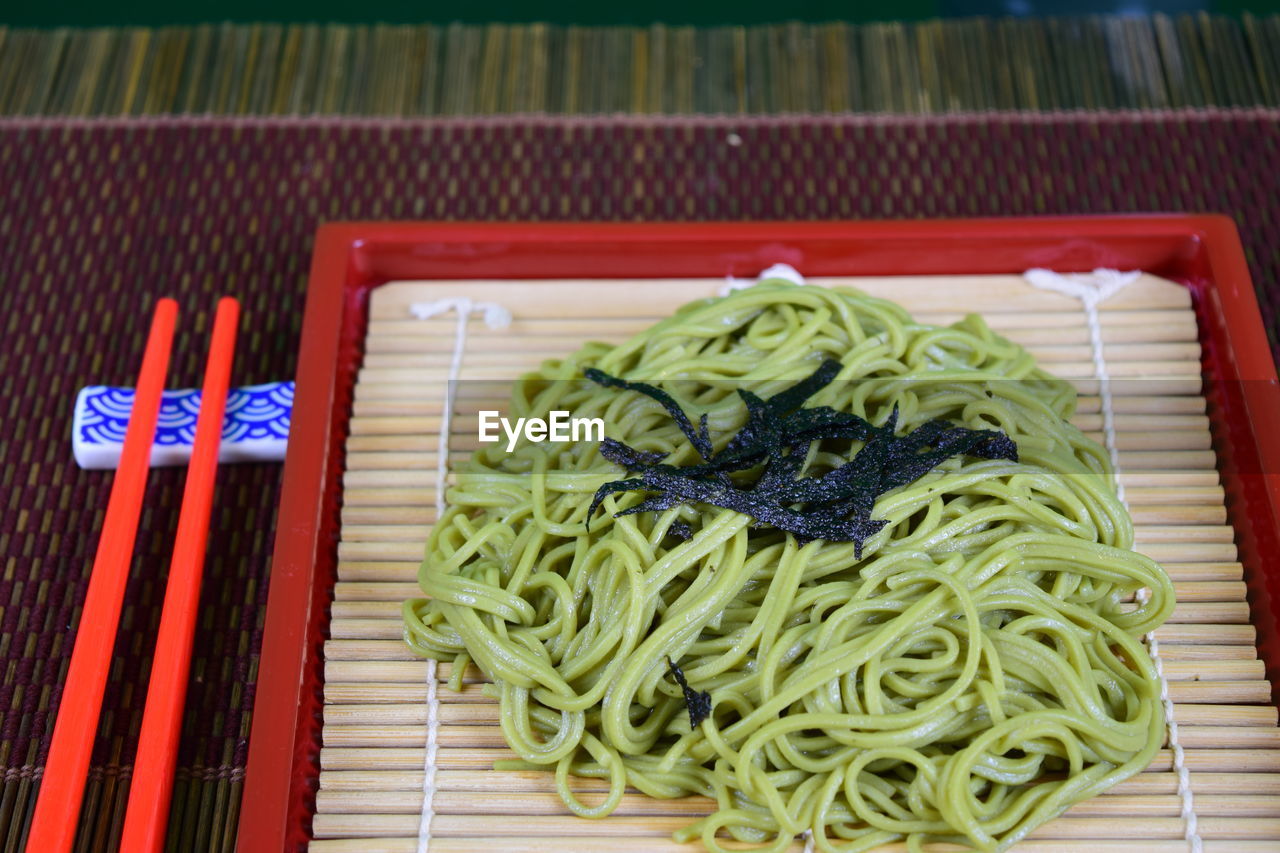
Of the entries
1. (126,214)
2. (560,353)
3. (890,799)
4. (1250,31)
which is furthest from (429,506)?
(1250,31)

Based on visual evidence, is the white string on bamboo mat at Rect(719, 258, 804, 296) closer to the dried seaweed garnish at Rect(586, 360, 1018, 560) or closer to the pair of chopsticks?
the dried seaweed garnish at Rect(586, 360, 1018, 560)

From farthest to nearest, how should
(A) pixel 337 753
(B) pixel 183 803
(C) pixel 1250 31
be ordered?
(C) pixel 1250 31
(B) pixel 183 803
(A) pixel 337 753

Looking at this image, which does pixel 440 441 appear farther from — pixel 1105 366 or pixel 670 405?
pixel 1105 366

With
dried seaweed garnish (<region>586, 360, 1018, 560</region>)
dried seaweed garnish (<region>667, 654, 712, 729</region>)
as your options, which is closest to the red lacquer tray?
dried seaweed garnish (<region>586, 360, 1018, 560</region>)

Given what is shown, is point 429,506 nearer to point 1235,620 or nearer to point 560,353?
point 560,353

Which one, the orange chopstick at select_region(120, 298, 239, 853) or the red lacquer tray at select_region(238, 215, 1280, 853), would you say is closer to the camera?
the orange chopstick at select_region(120, 298, 239, 853)

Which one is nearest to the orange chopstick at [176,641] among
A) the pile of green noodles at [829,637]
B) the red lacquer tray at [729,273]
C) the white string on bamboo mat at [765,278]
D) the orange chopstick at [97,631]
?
the orange chopstick at [97,631]
